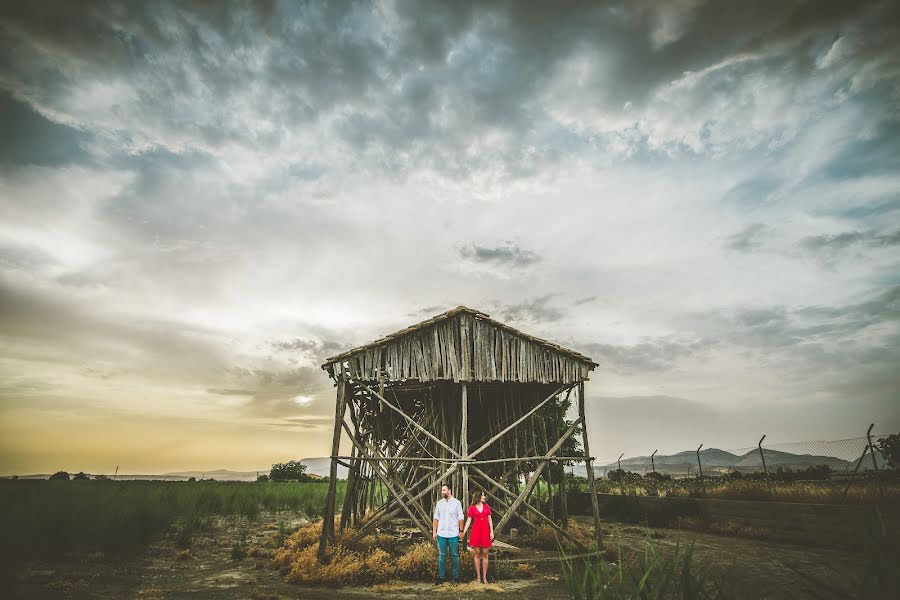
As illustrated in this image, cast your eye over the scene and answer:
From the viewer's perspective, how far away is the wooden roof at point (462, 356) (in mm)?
12445

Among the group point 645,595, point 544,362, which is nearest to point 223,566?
point 544,362

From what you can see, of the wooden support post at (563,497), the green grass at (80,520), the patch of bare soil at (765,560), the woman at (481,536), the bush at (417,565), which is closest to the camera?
the patch of bare soil at (765,560)

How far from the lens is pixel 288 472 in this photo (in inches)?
1928

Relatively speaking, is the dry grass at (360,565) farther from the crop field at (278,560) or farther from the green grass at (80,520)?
the green grass at (80,520)

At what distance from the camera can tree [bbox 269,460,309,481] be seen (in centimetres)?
4862

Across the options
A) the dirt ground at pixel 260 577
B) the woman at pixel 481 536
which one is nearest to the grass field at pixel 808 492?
the dirt ground at pixel 260 577

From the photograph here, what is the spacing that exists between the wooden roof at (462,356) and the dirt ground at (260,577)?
4824mm

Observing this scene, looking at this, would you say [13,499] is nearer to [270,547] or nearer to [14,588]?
[270,547]

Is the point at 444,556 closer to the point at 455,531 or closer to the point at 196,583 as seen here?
the point at 455,531

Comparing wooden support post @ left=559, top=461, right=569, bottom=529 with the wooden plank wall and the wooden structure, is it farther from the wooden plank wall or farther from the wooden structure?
the wooden plank wall

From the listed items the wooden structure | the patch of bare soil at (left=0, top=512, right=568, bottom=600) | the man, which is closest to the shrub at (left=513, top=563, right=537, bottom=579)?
the patch of bare soil at (left=0, top=512, right=568, bottom=600)

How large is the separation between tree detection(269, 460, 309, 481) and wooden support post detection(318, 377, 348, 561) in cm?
4184

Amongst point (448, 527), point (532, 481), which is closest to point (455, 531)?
point (448, 527)

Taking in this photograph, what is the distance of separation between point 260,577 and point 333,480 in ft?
8.48
